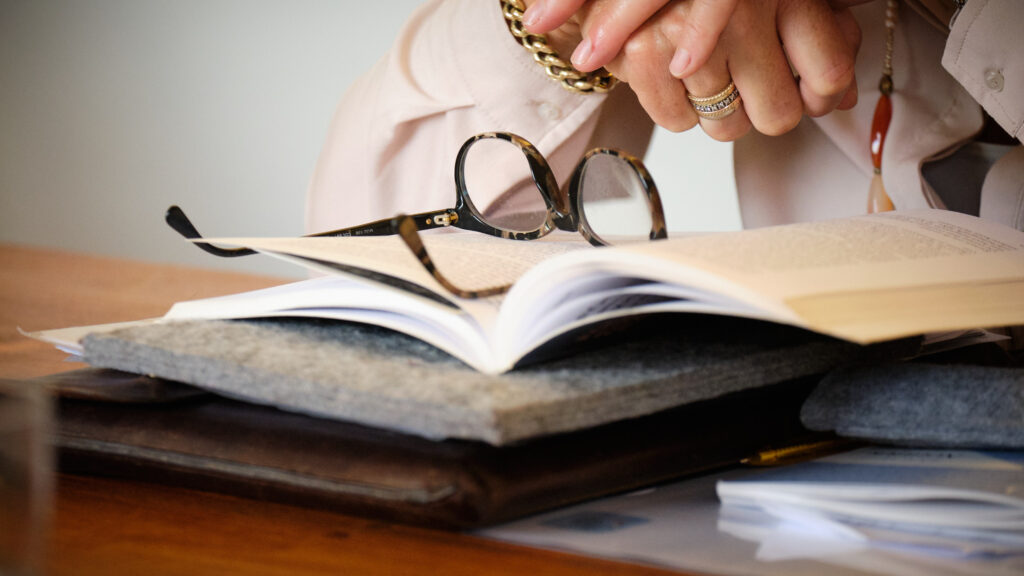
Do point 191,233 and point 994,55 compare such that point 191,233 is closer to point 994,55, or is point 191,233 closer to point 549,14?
point 549,14

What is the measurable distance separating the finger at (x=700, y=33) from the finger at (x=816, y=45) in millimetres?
86

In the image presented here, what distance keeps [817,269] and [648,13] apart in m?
0.40

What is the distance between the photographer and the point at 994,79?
0.70 metres

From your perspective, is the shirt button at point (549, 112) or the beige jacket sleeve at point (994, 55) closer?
the beige jacket sleeve at point (994, 55)

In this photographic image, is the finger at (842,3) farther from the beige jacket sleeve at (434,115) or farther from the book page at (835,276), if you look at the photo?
the book page at (835,276)

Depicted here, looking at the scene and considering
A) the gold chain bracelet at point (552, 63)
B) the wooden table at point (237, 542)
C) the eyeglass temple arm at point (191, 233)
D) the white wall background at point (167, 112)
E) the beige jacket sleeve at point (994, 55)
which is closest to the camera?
the wooden table at point (237, 542)

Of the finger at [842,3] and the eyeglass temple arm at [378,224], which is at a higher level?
the finger at [842,3]

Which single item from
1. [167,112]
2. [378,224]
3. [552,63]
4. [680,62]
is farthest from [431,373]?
[167,112]

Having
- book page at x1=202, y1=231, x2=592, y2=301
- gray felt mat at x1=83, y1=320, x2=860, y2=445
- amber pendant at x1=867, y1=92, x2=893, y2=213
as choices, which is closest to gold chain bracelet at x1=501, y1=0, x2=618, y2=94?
amber pendant at x1=867, y1=92, x2=893, y2=213

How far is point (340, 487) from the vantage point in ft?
1.06

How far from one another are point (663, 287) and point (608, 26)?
416 millimetres

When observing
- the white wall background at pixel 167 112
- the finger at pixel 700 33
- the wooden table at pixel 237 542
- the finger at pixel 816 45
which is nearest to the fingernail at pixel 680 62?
the finger at pixel 700 33

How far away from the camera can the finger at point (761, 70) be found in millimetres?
707

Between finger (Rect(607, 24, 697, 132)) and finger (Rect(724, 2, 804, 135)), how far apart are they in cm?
2
